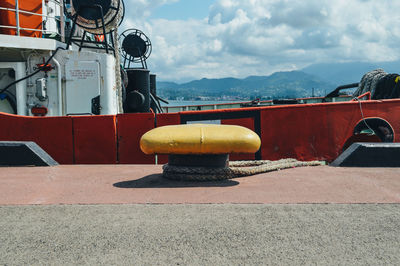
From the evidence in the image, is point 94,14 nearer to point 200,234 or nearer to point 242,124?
point 242,124

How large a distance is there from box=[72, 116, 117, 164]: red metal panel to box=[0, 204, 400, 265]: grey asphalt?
3436 millimetres

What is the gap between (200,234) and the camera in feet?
9.60

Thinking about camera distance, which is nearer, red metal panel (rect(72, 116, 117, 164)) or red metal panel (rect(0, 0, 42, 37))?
red metal panel (rect(72, 116, 117, 164))

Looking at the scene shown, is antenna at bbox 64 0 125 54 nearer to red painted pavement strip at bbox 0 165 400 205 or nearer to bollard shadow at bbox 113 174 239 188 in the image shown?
red painted pavement strip at bbox 0 165 400 205

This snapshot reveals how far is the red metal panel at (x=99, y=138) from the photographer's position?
7.23 metres

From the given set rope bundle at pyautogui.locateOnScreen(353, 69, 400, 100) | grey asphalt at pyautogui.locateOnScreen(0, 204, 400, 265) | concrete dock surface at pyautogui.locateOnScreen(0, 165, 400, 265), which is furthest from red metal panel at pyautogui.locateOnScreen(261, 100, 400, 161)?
grey asphalt at pyautogui.locateOnScreen(0, 204, 400, 265)

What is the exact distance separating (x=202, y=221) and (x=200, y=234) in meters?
0.33

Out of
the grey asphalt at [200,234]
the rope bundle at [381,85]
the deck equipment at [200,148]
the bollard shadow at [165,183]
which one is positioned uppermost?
the rope bundle at [381,85]

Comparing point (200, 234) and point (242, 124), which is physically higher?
point (242, 124)

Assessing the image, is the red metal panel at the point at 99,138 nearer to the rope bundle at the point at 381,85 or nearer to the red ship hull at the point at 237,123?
the red ship hull at the point at 237,123

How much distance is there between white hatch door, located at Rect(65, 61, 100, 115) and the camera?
8789mm

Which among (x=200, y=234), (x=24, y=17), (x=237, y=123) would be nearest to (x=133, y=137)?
(x=237, y=123)

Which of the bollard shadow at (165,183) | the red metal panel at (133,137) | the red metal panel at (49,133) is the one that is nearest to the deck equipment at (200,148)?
the bollard shadow at (165,183)

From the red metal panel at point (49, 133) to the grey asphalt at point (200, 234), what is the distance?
3.58 m
